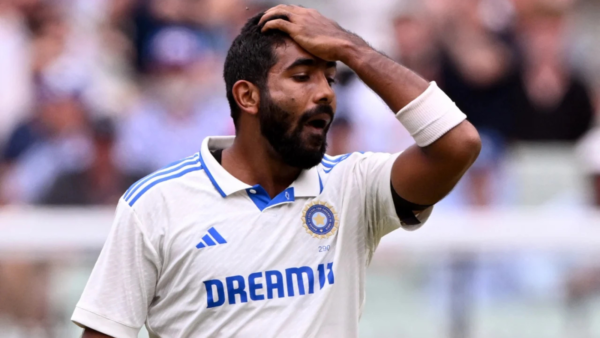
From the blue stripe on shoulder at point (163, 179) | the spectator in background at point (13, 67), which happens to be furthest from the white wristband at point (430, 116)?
the spectator in background at point (13, 67)

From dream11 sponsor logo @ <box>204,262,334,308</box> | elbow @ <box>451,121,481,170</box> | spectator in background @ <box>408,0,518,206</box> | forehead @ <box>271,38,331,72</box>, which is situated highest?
spectator in background @ <box>408,0,518,206</box>

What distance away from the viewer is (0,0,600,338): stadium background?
610 cm

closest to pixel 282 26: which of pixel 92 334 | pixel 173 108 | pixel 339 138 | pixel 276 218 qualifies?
pixel 276 218

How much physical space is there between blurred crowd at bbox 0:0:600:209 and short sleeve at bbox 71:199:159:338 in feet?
13.7

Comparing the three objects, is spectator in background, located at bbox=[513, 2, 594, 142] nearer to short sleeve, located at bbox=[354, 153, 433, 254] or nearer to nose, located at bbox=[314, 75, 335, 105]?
short sleeve, located at bbox=[354, 153, 433, 254]

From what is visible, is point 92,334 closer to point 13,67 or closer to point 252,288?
point 252,288

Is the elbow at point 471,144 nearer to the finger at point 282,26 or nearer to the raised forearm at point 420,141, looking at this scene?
the raised forearm at point 420,141

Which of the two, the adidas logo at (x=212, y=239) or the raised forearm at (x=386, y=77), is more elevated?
the raised forearm at (x=386, y=77)

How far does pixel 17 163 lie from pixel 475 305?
3.89 m

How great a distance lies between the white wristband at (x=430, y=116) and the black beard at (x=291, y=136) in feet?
0.97

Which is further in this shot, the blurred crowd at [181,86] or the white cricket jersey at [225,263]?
the blurred crowd at [181,86]

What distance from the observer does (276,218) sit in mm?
Result: 3176

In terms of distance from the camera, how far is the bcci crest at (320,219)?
3184mm

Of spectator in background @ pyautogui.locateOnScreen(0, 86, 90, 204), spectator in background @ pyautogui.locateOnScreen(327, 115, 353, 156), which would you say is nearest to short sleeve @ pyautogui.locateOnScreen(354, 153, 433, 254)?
spectator in background @ pyautogui.locateOnScreen(327, 115, 353, 156)
